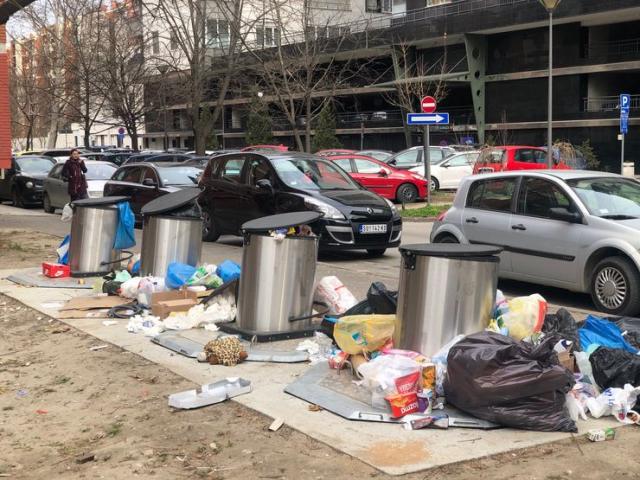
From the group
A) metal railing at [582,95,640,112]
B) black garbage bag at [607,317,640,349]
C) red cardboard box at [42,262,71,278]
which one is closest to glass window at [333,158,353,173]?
red cardboard box at [42,262,71,278]

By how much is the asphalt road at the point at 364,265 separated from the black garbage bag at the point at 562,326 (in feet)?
8.10

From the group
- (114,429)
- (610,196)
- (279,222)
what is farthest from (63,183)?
(114,429)

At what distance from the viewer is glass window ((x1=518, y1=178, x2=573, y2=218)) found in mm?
9367

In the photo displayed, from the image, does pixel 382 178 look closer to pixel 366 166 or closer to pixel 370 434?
pixel 366 166

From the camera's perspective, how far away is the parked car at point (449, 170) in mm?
27625

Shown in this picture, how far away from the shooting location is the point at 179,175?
17.9m

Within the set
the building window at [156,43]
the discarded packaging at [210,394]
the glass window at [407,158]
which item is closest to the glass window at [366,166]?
the glass window at [407,158]

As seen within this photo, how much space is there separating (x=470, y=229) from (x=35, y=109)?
5621cm

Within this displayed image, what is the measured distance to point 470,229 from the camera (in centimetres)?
1031

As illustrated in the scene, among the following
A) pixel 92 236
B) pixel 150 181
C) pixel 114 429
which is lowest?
pixel 114 429

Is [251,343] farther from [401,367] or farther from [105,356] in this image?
[401,367]

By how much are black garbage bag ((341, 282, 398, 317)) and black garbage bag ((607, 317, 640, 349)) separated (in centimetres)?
183

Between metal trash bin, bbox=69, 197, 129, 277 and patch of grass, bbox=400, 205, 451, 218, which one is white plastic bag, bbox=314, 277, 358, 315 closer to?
metal trash bin, bbox=69, 197, 129, 277

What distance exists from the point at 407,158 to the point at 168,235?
67.4 ft
